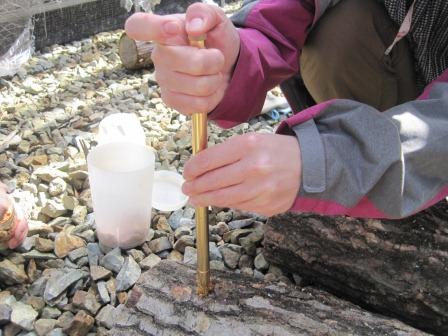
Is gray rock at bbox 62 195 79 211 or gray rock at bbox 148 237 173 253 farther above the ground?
gray rock at bbox 62 195 79 211

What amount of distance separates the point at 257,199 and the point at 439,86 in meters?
0.43

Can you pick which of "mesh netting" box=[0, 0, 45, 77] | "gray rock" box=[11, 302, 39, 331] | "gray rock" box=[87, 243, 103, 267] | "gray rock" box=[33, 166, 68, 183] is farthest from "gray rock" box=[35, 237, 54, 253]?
"mesh netting" box=[0, 0, 45, 77]

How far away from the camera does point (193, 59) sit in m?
0.93

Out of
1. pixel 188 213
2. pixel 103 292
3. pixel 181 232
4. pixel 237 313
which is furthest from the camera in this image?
pixel 188 213

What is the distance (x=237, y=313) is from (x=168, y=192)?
74 centimetres

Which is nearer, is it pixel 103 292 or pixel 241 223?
pixel 103 292

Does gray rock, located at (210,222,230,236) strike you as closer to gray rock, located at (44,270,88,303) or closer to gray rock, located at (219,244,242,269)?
gray rock, located at (219,244,242,269)

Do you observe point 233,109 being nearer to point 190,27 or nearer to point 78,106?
point 190,27

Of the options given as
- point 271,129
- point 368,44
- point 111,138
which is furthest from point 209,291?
point 271,129

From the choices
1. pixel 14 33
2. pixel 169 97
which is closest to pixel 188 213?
pixel 169 97

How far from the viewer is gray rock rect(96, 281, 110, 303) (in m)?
1.42

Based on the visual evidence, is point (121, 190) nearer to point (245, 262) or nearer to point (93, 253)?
point (93, 253)

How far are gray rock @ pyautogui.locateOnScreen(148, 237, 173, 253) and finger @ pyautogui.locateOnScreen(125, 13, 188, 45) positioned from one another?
78cm

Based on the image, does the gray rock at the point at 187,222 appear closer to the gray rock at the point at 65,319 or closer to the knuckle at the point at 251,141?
the gray rock at the point at 65,319
